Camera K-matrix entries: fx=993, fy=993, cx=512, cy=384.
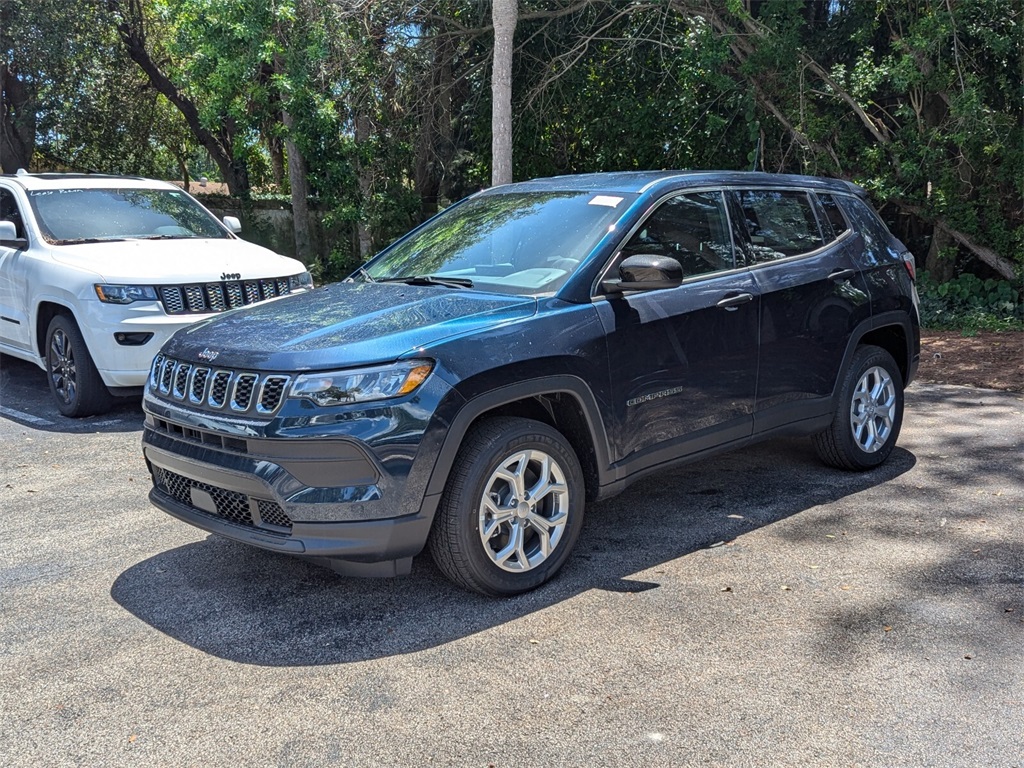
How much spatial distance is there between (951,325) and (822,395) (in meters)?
7.17

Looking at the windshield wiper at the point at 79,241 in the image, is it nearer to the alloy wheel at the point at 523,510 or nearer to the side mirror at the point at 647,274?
the side mirror at the point at 647,274

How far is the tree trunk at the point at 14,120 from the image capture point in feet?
58.9

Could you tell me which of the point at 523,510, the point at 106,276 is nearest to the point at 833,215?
the point at 523,510

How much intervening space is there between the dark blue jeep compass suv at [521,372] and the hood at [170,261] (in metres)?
2.58

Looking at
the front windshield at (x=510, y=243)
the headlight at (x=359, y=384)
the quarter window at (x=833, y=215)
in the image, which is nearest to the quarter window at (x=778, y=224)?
the quarter window at (x=833, y=215)

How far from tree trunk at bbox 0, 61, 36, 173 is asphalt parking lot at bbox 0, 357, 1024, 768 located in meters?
14.6

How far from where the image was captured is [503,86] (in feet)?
37.8

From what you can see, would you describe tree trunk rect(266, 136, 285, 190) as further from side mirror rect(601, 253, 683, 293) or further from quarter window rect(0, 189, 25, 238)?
side mirror rect(601, 253, 683, 293)

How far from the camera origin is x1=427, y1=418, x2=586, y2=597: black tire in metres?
3.97

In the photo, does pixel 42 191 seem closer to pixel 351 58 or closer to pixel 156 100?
pixel 351 58

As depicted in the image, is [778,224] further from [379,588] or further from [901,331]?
[379,588]

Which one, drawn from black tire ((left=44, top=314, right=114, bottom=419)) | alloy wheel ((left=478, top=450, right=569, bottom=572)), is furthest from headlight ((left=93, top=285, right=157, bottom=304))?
alloy wheel ((left=478, top=450, right=569, bottom=572))

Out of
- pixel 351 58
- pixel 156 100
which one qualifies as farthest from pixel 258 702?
pixel 156 100

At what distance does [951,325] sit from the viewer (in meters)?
11.8
